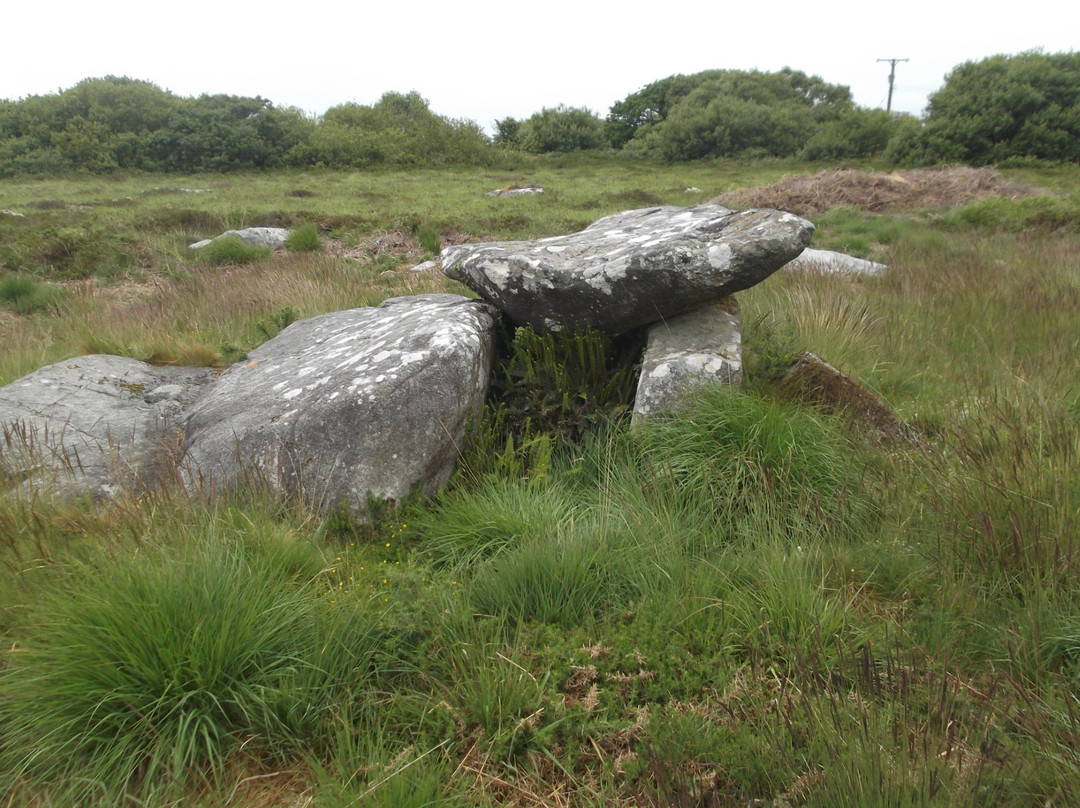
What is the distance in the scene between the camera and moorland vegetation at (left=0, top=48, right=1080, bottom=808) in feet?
5.54

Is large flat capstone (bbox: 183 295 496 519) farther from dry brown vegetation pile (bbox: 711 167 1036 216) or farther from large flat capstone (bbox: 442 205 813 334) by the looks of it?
dry brown vegetation pile (bbox: 711 167 1036 216)

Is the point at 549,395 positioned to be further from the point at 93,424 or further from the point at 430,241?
the point at 430,241

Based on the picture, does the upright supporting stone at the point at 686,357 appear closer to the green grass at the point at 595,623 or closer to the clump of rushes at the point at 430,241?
the green grass at the point at 595,623

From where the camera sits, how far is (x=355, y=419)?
3281mm

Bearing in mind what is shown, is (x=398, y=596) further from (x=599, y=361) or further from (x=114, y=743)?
(x=599, y=361)

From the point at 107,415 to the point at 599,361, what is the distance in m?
3.01

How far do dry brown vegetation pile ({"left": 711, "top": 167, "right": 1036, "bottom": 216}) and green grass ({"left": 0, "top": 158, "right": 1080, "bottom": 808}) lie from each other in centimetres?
1417

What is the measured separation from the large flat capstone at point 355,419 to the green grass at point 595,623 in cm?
18

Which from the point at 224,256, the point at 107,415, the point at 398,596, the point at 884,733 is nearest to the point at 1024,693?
the point at 884,733

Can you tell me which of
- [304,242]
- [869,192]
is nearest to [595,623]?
[304,242]

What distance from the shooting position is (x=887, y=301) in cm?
651

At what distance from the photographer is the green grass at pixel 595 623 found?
1687 millimetres

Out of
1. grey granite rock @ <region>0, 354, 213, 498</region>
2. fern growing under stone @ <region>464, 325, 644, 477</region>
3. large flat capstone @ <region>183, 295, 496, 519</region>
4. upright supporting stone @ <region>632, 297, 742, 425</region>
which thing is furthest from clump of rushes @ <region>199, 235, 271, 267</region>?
upright supporting stone @ <region>632, 297, 742, 425</region>

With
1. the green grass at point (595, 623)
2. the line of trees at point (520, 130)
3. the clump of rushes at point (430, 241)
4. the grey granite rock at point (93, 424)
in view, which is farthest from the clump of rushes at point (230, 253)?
the line of trees at point (520, 130)
